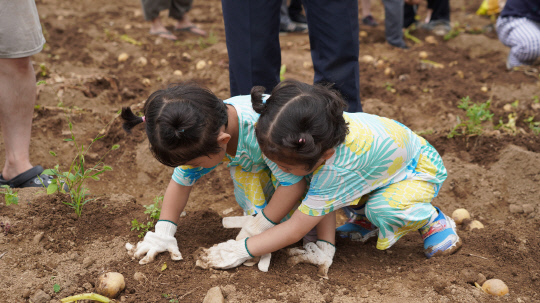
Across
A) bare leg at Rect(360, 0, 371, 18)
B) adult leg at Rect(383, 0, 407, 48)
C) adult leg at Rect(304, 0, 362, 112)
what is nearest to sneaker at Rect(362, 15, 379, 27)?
bare leg at Rect(360, 0, 371, 18)

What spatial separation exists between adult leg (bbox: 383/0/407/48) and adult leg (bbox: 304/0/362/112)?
8.98ft

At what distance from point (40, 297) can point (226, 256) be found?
696 mm

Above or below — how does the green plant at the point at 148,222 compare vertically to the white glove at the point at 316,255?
above

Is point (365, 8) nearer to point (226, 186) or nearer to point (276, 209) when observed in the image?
point (226, 186)

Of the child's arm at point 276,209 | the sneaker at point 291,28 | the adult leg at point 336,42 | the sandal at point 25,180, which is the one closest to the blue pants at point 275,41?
the adult leg at point 336,42

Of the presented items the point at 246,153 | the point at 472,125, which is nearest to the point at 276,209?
the point at 246,153

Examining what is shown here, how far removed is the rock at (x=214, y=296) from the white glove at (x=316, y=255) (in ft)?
1.30

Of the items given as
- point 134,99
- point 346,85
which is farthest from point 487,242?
point 134,99

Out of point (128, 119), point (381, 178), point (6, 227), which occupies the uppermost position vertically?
point (128, 119)

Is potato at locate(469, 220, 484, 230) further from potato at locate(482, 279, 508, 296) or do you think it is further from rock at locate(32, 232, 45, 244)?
rock at locate(32, 232, 45, 244)

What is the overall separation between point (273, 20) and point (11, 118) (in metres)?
1.40

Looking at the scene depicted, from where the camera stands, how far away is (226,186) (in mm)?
2781

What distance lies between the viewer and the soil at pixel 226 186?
1.81 m

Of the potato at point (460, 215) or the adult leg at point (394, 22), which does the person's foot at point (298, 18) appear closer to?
the adult leg at point (394, 22)
